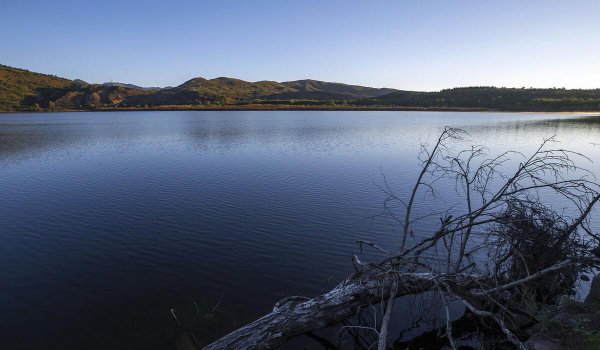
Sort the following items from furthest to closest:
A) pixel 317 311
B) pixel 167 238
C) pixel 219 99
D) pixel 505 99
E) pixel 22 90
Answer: pixel 219 99
pixel 22 90
pixel 505 99
pixel 167 238
pixel 317 311

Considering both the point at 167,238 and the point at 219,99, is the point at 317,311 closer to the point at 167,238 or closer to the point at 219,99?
the point at 167,238

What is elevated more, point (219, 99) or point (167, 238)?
point (219, 99)

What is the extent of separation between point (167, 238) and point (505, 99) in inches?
5951

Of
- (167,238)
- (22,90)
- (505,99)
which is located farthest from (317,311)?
(22,90)

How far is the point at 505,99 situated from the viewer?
138 metres

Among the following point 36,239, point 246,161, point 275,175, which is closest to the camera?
point 36,239

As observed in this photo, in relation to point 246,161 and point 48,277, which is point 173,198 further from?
point 246,161

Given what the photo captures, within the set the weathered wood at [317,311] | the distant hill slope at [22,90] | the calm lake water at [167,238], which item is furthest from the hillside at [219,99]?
the weathered wood at [317,311]

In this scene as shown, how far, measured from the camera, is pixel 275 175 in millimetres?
26766

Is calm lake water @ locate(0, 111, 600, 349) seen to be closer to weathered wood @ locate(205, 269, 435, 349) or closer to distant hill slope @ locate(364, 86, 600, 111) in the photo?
weathered wood @ locate(205, 269, 435, 349)

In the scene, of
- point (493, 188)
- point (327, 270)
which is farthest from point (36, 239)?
point (493, 188)

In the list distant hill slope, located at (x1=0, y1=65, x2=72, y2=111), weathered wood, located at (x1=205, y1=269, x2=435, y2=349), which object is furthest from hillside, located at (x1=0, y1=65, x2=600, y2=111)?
weathered wood, located at (x1=205, y1=269, x2=435, y2=349)

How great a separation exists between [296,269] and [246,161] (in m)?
21.1

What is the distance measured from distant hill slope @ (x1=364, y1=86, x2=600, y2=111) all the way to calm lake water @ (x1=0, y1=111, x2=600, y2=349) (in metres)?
108
